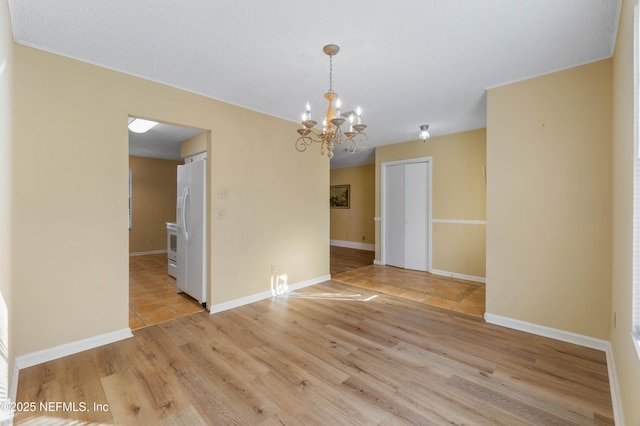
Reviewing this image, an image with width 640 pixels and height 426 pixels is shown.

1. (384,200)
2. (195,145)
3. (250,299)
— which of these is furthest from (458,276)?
(195,145)

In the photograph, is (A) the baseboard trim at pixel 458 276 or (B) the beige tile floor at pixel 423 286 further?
(A) the baseboard trim at pixel 458 276

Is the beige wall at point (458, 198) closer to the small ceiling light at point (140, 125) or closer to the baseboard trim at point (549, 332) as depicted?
the baseboard trim at point (549, 332)

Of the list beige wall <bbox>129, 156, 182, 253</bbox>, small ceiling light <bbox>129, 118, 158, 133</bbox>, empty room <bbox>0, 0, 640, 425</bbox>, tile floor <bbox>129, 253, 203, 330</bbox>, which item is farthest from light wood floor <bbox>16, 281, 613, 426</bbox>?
beige wall <bbox>129, 156, 182, 253</bbox>

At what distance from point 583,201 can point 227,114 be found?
3775mm

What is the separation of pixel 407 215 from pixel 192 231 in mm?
3927

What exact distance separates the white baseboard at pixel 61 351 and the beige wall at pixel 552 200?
12.3 feet

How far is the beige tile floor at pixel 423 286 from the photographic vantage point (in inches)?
140

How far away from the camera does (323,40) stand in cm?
210

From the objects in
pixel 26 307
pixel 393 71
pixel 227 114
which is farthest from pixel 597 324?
pixel 26 307

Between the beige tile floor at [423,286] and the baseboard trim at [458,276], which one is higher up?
the baseboard trim at [458,276]

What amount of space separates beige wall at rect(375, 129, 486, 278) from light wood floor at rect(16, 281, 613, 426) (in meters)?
2.02

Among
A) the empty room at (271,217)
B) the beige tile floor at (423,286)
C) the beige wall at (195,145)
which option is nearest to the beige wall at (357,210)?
the beige tile floor at (423,286)

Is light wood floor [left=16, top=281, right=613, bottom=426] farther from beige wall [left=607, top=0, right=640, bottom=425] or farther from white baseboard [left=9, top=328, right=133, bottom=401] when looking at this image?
beige wall [left=607, top=0, right=640, bottom=425]

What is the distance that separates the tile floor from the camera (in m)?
3.08
